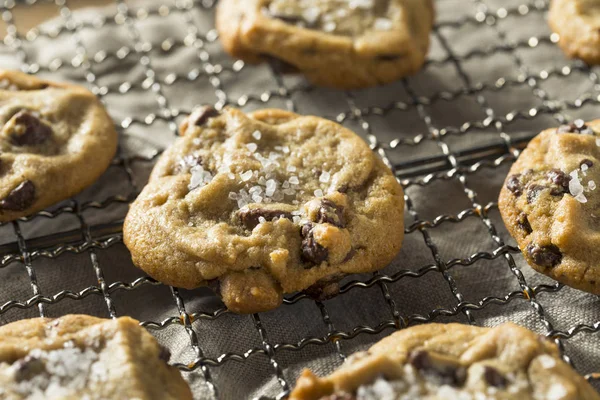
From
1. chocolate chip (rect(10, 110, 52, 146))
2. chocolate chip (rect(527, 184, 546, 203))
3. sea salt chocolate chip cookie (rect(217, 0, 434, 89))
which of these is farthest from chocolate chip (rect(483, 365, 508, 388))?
chocolate chip (rect(10, 110, 52, 146))

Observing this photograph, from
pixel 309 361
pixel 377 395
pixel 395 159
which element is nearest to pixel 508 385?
pixel 377 395

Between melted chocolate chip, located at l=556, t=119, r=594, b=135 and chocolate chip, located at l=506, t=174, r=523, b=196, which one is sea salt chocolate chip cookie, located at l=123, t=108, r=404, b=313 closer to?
chocolate chip, located at l=506, t=174, r=523, b=196

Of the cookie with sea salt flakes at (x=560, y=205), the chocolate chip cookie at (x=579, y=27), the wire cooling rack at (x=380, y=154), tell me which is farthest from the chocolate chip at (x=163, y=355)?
the chocolate chip cookie at (x=579, y=27)

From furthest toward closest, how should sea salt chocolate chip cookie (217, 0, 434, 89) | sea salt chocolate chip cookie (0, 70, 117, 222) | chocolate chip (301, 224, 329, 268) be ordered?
1. sea salt chocolate chip cookie (217, 0, 434, 89)
2. sea salt chocolate chip cookie (0, 70, 117, 222)
3. chocolate chip (301, 224, 329, 268)

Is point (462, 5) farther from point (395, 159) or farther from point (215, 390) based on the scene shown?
point (215, 390)

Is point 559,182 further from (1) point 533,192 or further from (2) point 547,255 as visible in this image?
(2) point 547,255

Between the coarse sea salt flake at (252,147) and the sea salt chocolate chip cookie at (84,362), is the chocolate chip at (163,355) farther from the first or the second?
the coarse sea salt flake at (252,147)
